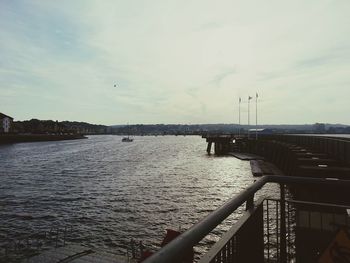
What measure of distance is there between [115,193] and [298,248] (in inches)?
1375

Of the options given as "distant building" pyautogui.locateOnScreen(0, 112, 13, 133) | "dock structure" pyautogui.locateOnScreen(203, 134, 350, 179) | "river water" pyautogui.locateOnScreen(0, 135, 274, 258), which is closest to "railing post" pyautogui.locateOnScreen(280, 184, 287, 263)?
"dock structure" pyautogui.locateOnScreen(203, 134, 350, 179)

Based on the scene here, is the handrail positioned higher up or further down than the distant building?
further down

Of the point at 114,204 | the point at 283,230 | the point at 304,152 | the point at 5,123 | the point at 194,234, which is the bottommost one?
the point at 114,204

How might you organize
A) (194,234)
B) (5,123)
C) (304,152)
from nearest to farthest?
(194,234)
(304,152)
(5,123)

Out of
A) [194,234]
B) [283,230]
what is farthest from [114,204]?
[194,234]

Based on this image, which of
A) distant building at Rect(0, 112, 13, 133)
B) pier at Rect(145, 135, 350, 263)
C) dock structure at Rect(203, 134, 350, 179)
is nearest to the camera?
pier at Rect(145, 135, 350, 263)

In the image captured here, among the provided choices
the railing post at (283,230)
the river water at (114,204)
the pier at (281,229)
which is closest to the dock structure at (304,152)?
the river water at (114,204)

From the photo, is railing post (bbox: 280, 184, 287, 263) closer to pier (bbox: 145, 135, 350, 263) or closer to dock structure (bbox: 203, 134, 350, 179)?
pier (bbox: 145, 135, 350, 263)

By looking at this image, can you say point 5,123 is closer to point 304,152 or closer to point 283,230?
point 304,152

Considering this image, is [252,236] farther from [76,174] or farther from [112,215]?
[76,174]

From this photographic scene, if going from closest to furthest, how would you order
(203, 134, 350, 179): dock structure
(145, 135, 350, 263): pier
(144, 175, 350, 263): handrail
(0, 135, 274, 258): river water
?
(144, 175, 350, 263): handrail, (145, 135, 350, 263): pier, (203, 134, 350, 179): dock structure, (0, 135, 274, 258): river water

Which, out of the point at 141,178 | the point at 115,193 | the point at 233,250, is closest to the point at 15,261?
the point at 233,250

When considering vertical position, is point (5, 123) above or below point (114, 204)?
above

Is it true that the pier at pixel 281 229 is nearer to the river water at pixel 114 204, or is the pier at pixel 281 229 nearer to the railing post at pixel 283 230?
the railing post at pixel 283 230
